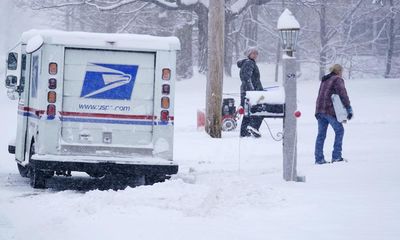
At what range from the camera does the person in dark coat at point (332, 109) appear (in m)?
12.2

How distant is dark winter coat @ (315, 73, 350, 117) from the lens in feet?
40.2

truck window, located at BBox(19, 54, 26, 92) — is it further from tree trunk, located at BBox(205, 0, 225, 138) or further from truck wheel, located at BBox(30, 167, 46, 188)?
tree trunk, located at BBox(205, 0, 225, 138)

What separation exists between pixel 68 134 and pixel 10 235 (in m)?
3.37

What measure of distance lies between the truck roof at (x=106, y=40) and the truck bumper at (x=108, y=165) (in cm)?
163

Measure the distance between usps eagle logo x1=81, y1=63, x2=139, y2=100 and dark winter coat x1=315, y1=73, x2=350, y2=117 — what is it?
3.92 meters

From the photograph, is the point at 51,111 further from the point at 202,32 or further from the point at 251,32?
the point at 251,32

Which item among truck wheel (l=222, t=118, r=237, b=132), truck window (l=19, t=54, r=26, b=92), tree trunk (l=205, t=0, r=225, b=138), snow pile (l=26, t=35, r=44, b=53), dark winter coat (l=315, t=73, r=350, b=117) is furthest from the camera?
truck wheel (l=222, t=118, r=237, b=132)

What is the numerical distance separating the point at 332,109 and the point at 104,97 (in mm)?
4393

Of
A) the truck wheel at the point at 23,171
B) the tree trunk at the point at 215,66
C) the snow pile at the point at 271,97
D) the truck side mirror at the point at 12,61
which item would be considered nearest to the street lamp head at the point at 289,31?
the snow pile at the point at 271,97

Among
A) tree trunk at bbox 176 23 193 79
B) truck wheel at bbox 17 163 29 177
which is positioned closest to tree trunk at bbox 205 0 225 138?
truck wheel at bbox 17 163 29 177

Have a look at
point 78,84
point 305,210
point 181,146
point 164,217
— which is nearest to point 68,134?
point 78,84

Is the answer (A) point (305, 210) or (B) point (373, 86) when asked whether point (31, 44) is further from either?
(B) point (373, 86)

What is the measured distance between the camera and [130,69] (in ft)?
33.1

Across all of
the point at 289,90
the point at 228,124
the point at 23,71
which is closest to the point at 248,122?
the point at 228,124
